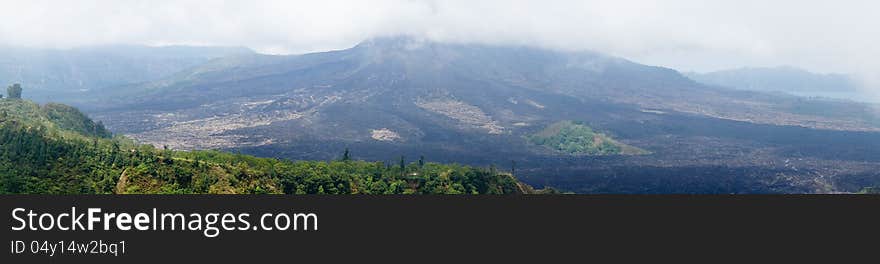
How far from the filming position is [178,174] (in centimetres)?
5419

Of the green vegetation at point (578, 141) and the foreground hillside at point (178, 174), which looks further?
the green vegetation at point (578, 141)

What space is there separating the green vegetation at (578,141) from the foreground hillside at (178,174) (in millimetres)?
97535

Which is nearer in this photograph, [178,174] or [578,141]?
[178,174]

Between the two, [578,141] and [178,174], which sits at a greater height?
[178,174]

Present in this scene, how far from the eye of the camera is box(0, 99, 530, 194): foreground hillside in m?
54.2

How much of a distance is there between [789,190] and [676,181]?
18694mm

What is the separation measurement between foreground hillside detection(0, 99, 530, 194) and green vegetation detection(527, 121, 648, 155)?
97535mm

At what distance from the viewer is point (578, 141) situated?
18162 centimetres

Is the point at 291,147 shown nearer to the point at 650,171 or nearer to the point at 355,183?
the point at 650,171

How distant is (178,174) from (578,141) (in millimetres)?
137585

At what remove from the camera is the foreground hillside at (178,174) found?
2132 inches

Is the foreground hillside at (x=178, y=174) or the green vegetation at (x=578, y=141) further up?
the foreground hillside at (x=178, y=174)

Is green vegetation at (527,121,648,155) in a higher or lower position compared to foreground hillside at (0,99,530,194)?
lower

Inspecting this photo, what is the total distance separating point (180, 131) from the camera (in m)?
183
